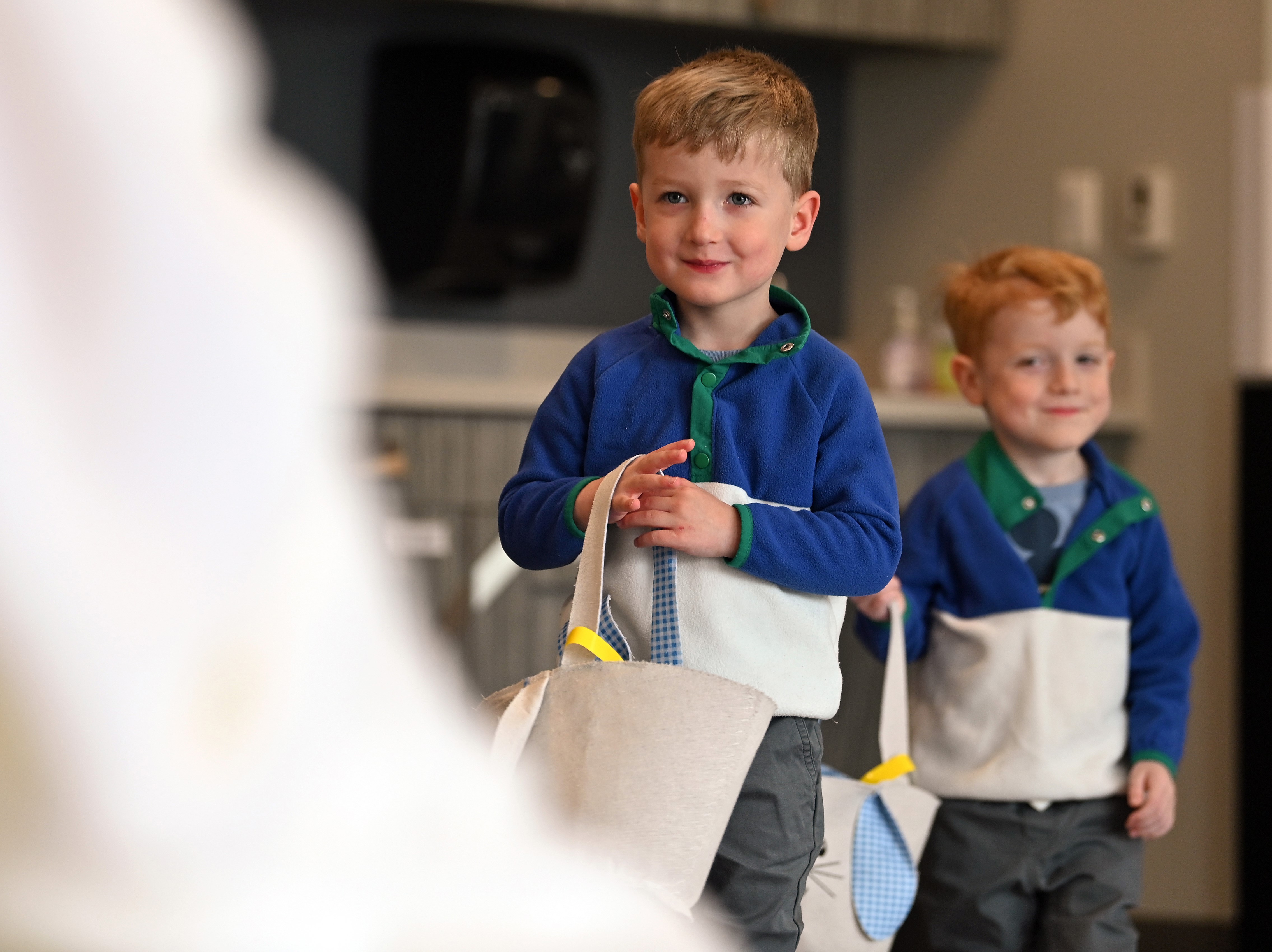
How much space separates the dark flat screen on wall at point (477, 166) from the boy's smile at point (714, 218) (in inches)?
73.2

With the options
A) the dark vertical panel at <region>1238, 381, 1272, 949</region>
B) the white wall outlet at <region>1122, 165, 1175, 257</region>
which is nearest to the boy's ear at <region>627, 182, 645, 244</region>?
the dark vertical panel at <region>1238, 381, 1272, 949</region>

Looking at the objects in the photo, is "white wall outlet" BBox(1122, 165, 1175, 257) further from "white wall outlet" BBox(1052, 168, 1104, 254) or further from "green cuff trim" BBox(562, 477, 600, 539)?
"green cuff trim" BBox(562, 477, 600, 539)

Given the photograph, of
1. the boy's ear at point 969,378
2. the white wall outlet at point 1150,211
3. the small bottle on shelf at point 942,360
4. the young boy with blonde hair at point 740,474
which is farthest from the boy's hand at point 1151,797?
the small bottle on shelf at point 942,360

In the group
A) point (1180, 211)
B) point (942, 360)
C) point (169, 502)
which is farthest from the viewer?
point (942, 360)

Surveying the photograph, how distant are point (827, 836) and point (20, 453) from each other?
3.43 ft

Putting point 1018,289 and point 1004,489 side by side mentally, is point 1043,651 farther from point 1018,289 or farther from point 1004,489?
point 1018,289

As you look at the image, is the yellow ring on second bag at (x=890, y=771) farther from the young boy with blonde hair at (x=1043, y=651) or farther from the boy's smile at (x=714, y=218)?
the boy's smile at (x=714, y=218)

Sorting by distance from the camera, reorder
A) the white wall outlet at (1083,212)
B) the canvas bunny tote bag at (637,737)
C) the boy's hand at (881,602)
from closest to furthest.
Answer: the canvas bunny tote bag at (637,737), the boy's hand at (881,602), the white wall outlet at (1083,212)

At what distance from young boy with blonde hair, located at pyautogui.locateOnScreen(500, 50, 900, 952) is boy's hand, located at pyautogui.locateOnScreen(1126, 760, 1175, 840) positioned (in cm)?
54

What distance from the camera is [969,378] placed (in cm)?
152

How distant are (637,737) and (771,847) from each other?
23 centimetres

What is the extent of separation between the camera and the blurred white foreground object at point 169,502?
0.66 ft

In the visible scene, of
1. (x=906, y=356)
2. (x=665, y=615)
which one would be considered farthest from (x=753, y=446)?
(x=906, y=356)

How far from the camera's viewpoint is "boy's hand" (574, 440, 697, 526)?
87 cm
